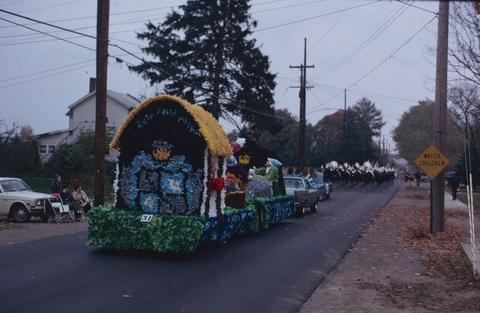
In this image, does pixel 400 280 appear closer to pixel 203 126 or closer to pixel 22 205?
pixel 203 126

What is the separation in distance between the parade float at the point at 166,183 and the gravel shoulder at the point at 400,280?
10.3 feet

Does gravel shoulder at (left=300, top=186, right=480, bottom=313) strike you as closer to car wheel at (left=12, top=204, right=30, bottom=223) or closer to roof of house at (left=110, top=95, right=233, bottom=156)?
roof of house at (left=110, top=95, right=233, bottom=156)

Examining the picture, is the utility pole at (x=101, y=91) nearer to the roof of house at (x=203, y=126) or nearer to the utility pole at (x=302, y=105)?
the roof of house at (x=203, y=126)

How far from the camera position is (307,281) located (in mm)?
10500

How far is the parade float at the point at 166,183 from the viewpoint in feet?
40.9

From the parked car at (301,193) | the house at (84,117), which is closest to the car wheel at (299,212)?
the parked car at (301,193)

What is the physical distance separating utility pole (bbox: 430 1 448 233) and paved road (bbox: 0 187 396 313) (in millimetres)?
3751

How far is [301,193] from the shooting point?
2455cm

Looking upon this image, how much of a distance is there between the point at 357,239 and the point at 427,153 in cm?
326

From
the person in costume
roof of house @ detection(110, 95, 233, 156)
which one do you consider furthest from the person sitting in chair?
roof of house @ detection(110, 95, 233, 156)

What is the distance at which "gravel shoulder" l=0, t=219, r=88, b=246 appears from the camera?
50.0 feet

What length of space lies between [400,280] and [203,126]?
5.13 m

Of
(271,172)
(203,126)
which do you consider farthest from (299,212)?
(203,126)

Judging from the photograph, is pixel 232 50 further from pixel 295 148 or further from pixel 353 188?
pixel 295 148
